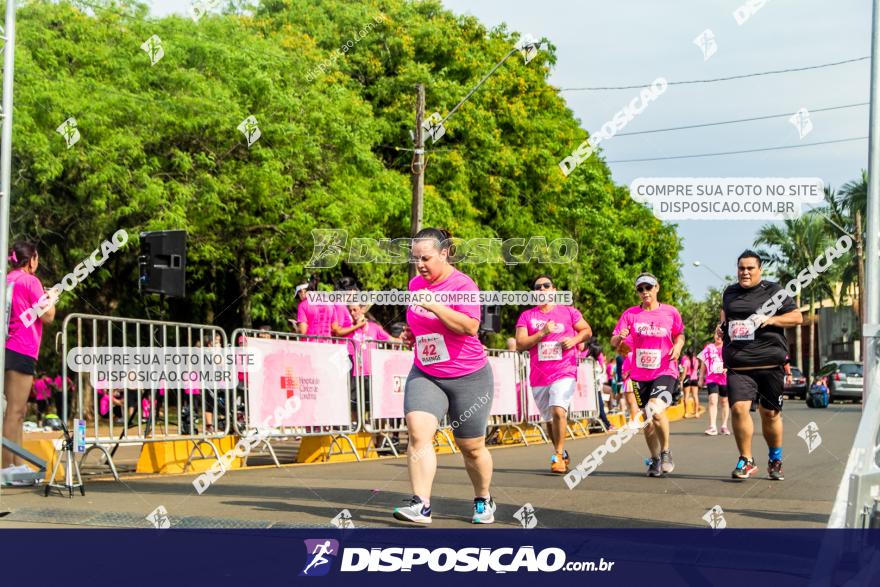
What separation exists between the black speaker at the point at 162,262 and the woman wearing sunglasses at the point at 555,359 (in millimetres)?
3955

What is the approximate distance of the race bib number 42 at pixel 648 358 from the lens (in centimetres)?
1198

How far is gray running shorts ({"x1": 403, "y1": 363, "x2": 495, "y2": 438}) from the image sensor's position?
7594 mm

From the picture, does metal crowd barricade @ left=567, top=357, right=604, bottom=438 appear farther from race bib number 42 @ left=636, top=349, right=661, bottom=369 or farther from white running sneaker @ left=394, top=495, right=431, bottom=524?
white running sneaker @ left=394, top=495, right=431, bottom=524

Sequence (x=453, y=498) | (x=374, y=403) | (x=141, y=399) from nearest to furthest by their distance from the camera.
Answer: (x=453, y=498) → (x=141, y=399) → (x=374, y=403)

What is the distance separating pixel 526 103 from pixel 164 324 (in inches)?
1250

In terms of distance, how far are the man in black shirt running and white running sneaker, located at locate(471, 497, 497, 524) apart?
3770 millimetres

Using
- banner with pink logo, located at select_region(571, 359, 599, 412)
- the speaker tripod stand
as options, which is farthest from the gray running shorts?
banner with pink logo, located at select_region(571, 359, 599, 412)

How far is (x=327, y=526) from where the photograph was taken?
7156 millimetres

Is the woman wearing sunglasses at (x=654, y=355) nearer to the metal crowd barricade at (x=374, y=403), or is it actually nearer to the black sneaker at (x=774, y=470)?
the black sneaker at (x=774, y=470)

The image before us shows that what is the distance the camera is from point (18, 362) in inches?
384

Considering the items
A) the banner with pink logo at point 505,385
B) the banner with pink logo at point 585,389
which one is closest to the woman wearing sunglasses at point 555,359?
the banner with pink logo at point 505,385

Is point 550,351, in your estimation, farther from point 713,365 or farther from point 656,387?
point 713,365

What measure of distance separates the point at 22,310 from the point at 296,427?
4.02 meters

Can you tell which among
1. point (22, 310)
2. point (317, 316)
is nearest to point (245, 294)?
point (317, 316)
